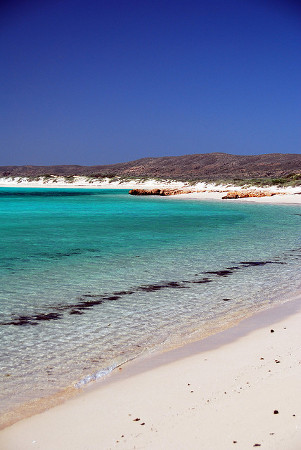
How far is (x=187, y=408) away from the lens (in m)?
3.69

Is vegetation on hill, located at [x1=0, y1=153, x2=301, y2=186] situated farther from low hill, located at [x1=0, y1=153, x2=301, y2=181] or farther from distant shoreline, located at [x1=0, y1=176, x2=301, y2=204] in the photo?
distant shoreline, located at [x1=0, y1=176, x2=301, y2=204]

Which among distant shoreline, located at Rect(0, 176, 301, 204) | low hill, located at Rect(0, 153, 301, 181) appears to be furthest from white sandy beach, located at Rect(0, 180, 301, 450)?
low hill, located at Rect(0, 153, 301, 181)

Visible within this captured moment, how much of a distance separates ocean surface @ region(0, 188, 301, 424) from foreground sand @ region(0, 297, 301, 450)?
0.44 meters

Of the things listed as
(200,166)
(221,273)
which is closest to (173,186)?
(221,273)

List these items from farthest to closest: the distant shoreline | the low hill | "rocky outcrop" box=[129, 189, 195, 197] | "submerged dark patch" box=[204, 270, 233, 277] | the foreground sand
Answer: the low hill, "rocky outcrop" box=[129, 189, 195, 197], the distant shoreline, "submerged dark patch" box=[204, 270, 233, 277], the foreground sand

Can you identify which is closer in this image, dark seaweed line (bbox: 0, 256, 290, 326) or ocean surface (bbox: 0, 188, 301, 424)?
ocean surface (bbox: 0, 188, 301, 424)

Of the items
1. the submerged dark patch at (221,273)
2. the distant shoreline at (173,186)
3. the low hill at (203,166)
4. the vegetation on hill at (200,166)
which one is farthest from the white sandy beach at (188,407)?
the low hill at (203,166)

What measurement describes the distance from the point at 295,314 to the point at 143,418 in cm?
348

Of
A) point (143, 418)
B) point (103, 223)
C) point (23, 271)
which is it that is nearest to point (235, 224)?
point (103, 223)

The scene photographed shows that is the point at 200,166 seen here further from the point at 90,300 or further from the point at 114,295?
the point at 90,300

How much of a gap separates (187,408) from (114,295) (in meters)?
4.08

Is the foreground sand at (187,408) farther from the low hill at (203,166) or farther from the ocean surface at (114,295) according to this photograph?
the low hill at (203,166)

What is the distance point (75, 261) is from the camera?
35.9 feet

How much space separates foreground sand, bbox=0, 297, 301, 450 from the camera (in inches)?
128
